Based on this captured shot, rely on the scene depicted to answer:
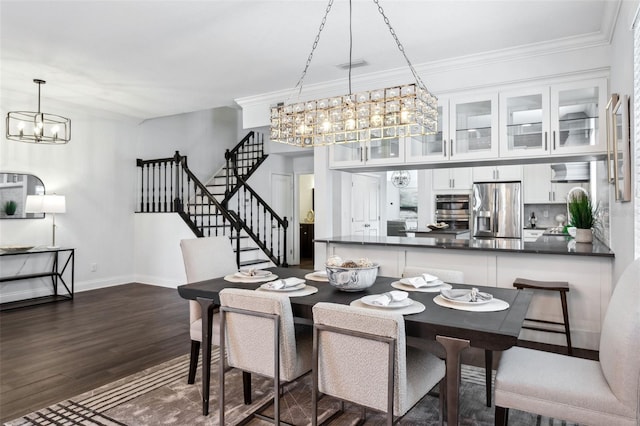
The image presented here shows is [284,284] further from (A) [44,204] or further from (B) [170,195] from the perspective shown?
(B) [170,195]

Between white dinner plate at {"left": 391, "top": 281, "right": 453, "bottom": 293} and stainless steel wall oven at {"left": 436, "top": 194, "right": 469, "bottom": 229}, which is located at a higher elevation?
stainless steel wall oven at {"left": 436, "top": 194, "right": 469, "bottom": 229}

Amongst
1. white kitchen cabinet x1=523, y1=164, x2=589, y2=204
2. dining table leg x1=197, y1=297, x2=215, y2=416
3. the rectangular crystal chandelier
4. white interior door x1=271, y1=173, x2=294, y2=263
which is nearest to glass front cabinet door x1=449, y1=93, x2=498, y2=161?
the rectangular crystal chandelier

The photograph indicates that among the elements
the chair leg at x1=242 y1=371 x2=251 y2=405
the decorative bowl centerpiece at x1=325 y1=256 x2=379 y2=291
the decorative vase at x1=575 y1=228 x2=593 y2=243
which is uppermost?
the decorative vase at x1=575 y1=228 x2=593 y2=243

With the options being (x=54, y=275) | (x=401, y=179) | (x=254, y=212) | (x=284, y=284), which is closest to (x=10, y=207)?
(x=54, y=275)

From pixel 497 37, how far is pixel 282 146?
17.0 ft

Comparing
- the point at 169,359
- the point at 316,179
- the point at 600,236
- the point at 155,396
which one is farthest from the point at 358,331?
the point at 600,236

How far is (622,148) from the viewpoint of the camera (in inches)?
104

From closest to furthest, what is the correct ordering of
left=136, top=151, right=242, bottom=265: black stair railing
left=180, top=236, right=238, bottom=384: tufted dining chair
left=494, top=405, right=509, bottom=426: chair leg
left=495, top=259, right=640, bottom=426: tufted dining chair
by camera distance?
left=495, top=259, right=640, bottom=426: tufted dining chair < left=494, top=405, right=509, bottom=426: chair leg < left=180, top=236, right=238, bottom=384: tufted dining chair < left=136, top=151, right=242, bottom=265: black stair railing

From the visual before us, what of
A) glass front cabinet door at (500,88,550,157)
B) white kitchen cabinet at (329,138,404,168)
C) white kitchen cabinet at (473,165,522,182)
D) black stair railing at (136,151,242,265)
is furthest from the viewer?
white kitchen cabinet at (473,165,522,182)

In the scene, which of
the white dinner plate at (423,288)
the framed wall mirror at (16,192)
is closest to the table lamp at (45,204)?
the framed wall mirror at (16,192)

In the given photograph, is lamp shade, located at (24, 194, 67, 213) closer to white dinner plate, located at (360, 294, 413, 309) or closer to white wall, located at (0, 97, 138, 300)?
white wall, located at (0, 97, 138, 300)

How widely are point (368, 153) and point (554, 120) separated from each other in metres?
1.86

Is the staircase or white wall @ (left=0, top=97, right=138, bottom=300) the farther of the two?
the staircase

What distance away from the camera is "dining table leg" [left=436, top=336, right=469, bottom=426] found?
1.79 m
